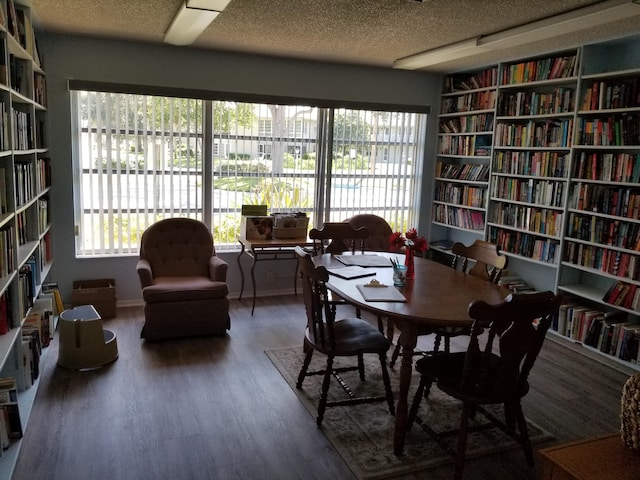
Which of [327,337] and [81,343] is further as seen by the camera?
[81,343]

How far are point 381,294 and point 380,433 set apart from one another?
0.75 m

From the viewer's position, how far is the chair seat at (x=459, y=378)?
8.07 feet

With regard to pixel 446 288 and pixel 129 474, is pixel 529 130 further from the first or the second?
pixel 129 474

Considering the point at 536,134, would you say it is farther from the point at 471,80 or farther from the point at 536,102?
the point at 471,80

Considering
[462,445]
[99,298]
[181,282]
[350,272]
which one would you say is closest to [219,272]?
[181,282]

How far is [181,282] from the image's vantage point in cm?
436

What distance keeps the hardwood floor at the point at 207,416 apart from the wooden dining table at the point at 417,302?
1.52 ft

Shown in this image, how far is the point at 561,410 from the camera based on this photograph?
3.30 m

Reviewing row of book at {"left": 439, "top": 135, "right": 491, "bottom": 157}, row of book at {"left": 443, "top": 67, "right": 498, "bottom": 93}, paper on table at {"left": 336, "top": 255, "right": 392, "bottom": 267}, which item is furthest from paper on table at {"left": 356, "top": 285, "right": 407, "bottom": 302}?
row of book at {"left": 443, "top": 67, "right": 498, "bottom": 93}

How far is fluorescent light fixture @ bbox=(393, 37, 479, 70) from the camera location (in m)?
4.31

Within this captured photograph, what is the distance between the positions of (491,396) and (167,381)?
81.5 inches

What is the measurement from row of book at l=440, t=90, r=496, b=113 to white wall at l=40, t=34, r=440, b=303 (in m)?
0.45

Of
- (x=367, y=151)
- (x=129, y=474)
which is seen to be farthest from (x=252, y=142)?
(x=129, y=474)

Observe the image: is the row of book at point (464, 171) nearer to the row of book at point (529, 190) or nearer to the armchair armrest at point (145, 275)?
the row of book at point (529, 190)
